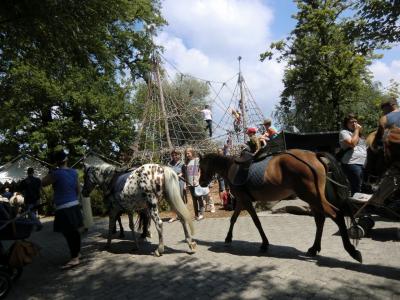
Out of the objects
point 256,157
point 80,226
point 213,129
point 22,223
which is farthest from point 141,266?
point 213,129

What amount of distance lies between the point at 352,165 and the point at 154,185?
403cm

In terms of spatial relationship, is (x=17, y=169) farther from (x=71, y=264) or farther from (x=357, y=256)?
(x=357, y=256)

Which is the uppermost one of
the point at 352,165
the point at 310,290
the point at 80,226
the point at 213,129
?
the point at 213,129

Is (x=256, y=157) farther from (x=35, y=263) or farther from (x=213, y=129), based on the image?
(x=213, y=129)

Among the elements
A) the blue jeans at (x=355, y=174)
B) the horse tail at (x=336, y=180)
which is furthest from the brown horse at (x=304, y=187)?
the blue jeans at (x=355, y=174)

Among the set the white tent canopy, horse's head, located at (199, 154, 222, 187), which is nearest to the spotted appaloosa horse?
horse's head, located at (199, 154, 222, 187)

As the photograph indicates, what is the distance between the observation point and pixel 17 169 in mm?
22656

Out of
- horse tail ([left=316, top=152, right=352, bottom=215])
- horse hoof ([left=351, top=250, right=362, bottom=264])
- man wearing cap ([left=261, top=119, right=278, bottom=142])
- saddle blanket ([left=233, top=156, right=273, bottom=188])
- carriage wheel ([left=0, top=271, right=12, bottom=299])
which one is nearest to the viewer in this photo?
carriage wheel ([left=0, top=271, right=12, bottom=299])

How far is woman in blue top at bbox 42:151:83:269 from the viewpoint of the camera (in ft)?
22.8

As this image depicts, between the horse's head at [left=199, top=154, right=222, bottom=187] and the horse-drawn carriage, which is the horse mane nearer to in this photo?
the horse's head at [left=199, top=154, right=222, bottom=187]

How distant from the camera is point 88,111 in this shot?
2542 centimetres

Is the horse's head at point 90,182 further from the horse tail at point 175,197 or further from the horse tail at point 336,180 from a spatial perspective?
the horse tail at point 336,180

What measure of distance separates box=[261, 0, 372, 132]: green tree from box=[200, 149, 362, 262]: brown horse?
67.7 feet

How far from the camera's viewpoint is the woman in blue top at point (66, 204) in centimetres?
696
